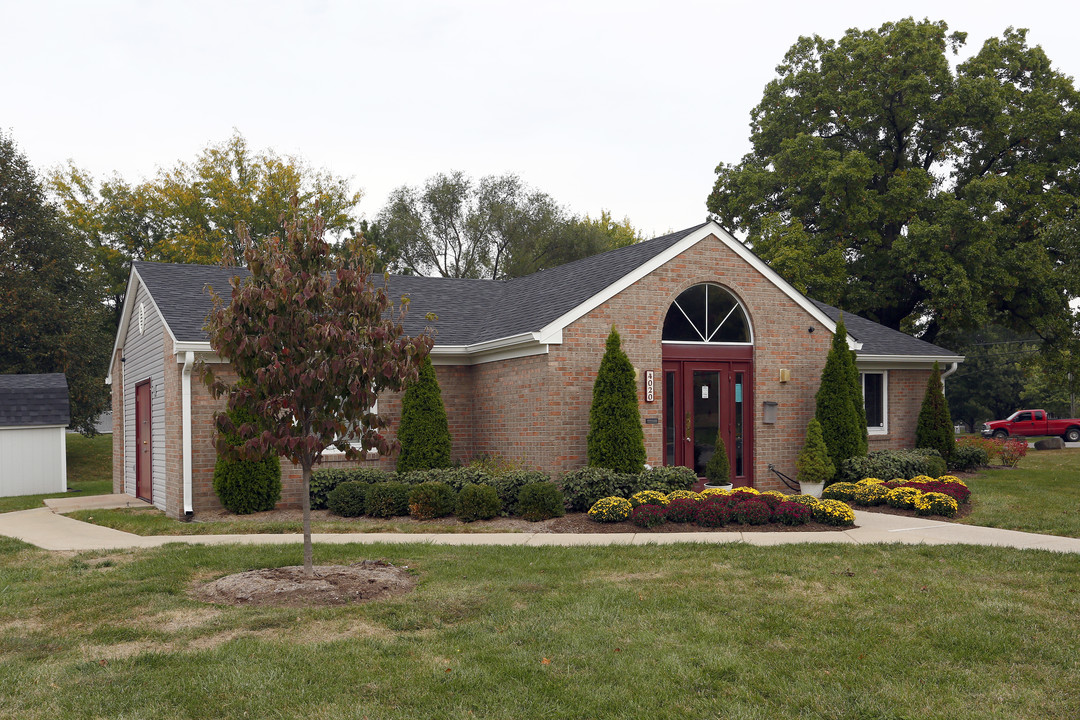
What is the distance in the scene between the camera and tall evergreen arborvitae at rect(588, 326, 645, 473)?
13703 millimetres

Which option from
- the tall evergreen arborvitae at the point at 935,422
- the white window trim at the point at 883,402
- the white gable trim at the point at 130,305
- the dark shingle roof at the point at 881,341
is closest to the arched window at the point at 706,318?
the dark shingle roof at the point at 881,341

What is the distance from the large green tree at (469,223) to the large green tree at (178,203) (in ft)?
25.8

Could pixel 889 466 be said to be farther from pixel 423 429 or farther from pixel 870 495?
pixel 423 429

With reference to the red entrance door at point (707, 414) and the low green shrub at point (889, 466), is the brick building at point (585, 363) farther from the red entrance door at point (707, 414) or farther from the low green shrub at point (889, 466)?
the low green shrub at point (889, 466)

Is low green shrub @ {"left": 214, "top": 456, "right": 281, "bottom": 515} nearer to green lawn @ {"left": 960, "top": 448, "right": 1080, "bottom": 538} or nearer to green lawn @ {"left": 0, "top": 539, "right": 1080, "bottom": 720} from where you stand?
green lawn @ {"left": 0, "top": 539, "right": 1080, "bottom": 720}

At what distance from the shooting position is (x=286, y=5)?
13.3 meters

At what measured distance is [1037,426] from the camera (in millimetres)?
37438

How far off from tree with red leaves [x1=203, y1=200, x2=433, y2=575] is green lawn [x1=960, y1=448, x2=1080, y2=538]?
355 inches

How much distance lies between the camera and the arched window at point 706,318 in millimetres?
15516

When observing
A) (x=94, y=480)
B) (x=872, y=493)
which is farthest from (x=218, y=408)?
(x=94, y=480)

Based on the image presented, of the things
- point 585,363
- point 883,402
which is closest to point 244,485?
point 585,363

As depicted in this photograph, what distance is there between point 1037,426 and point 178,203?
4062 cm

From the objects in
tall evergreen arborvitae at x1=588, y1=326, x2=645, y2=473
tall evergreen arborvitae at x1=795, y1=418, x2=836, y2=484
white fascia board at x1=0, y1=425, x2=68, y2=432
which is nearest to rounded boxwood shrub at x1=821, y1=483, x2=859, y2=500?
tall evergreen arborvitae at x1=795, y1=418, x2=836, y2=484

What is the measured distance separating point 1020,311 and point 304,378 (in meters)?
26.5
